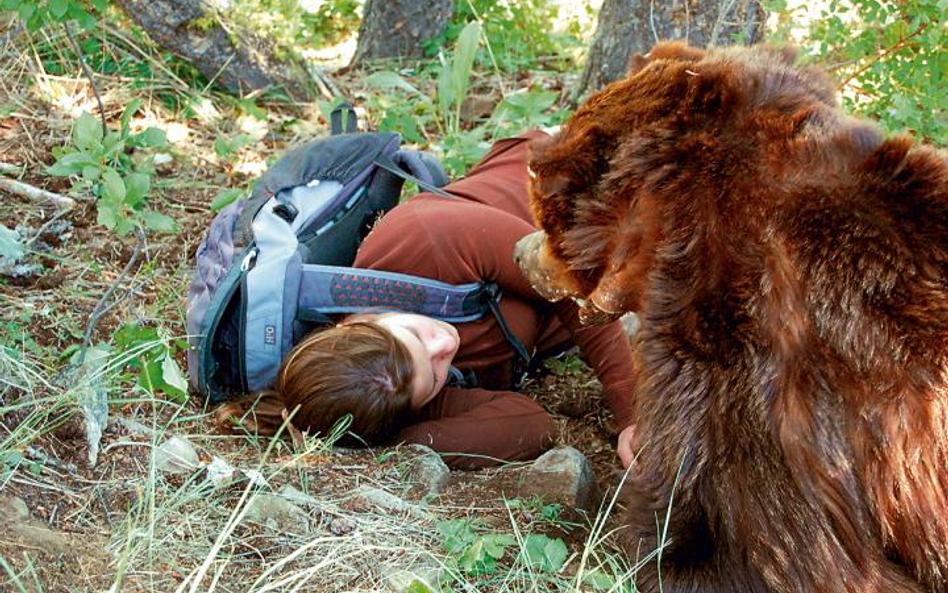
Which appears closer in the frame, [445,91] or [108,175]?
[108,175]

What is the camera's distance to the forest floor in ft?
7.46

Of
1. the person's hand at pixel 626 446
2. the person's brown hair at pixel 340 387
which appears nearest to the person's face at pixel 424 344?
the person's brown hair at pixel 340 387

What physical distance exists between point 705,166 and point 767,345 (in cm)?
39

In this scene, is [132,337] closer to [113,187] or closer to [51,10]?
[113,187]

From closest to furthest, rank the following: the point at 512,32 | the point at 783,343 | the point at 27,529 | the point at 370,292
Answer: the point at 783,343 < the point at 27,529 < the point at 370,292 < the point at 512,32

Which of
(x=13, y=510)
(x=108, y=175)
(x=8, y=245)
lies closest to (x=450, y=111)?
(x=108, y=175)

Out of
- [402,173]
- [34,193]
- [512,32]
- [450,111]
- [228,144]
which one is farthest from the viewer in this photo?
[512,32]

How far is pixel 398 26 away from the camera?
20.3 feet

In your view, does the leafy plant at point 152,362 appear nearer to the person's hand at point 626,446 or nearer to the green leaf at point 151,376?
the green leaf at point 151,376

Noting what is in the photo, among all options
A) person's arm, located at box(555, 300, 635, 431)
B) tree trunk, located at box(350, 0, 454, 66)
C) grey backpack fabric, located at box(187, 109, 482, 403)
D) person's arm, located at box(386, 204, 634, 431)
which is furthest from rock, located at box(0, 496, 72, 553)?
tree trunk, located at box(350, 0, 454, 66)

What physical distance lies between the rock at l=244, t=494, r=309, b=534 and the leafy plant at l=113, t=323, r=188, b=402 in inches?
20.3

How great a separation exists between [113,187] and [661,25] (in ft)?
9.45

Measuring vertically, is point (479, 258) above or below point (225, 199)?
above

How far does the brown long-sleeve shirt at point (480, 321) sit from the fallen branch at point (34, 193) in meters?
1.53
